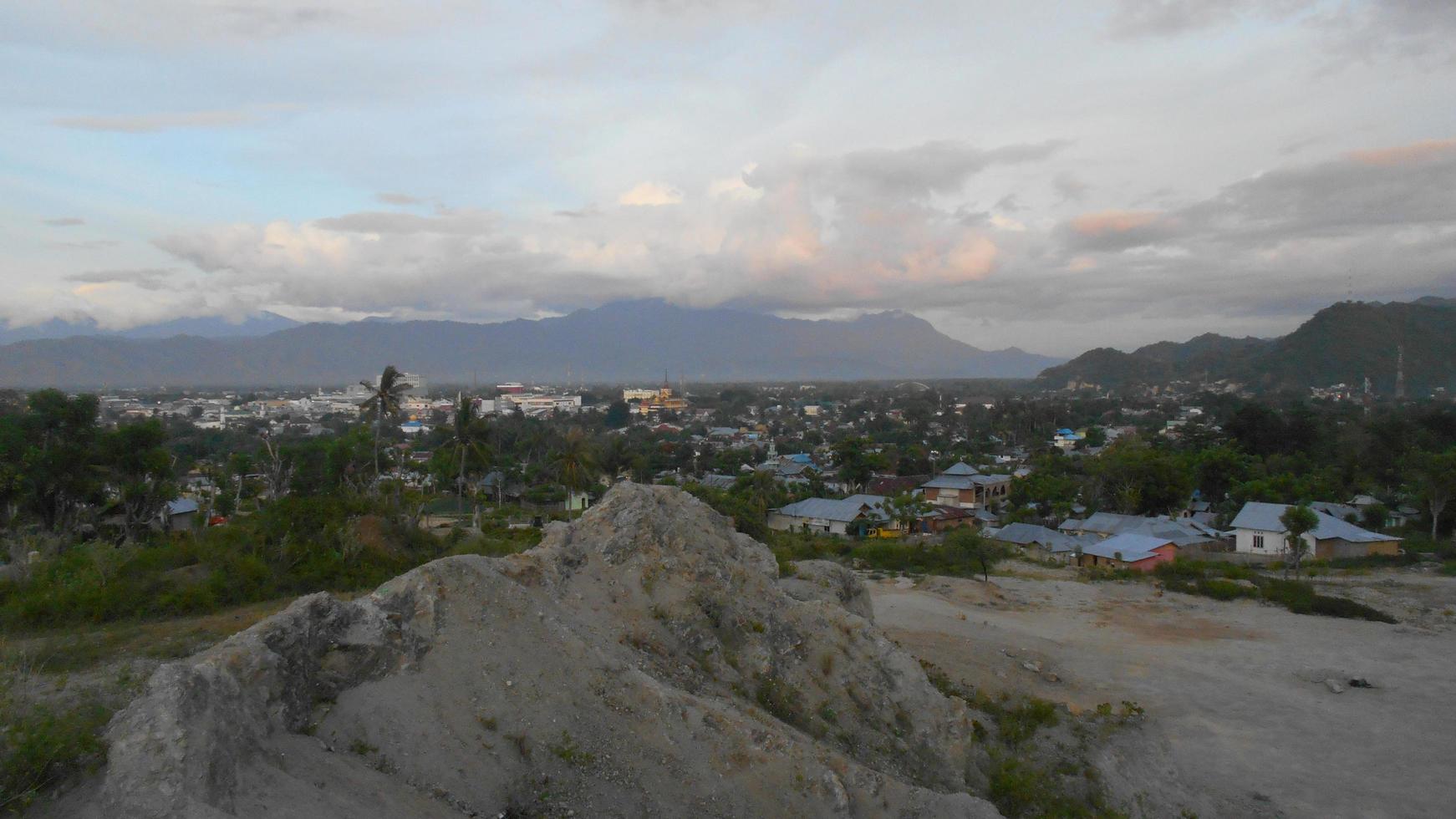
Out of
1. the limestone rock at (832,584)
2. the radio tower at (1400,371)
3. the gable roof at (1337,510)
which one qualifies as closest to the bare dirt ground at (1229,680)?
the limestone rock at (832,584)

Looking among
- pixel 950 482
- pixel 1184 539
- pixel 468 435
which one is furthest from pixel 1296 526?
pixel 468 435

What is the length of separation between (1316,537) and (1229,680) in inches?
949

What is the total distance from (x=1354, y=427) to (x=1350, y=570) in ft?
113

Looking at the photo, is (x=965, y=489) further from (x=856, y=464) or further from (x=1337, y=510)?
(x=1337, y=510)

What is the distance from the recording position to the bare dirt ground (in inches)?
523

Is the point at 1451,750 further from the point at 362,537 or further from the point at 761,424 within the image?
the point at 761,424

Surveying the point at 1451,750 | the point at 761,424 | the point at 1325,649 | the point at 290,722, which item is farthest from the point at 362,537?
the point at 761,424

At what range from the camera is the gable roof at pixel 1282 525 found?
3659cm

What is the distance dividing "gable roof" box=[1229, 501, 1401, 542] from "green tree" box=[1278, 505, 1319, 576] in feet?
3.07

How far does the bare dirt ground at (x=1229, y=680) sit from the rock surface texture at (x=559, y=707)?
5.43 meters

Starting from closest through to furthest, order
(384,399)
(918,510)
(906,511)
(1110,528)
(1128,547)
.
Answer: (384,399)
(1128,547)
(1110,528)
(906,511)
(918,510)

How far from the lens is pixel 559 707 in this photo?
339 inches

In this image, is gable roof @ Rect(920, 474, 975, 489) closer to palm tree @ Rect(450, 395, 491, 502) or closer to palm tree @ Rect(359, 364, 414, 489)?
palm tree @ Rect(450, 395, 491, 502)

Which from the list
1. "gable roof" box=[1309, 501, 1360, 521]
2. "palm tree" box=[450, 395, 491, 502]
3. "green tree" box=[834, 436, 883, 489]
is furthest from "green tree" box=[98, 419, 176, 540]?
"gable roof" box=[1309, 501, 1360, 521]
